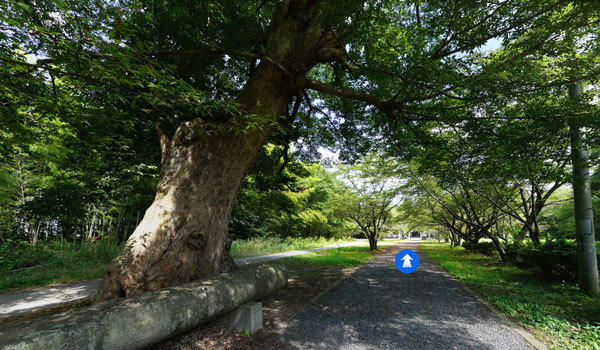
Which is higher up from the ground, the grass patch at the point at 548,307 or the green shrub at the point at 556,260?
the green shrub at the point at 556,260

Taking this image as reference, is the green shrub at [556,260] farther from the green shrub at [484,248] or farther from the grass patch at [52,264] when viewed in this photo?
the grass patch at [52,264]

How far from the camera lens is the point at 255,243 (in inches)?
631

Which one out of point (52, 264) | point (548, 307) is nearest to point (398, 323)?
point (548, 307)

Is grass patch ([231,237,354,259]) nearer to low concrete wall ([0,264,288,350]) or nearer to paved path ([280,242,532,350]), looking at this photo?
Answer: paved path ([280,242,532,350])

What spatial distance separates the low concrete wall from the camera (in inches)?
64.1

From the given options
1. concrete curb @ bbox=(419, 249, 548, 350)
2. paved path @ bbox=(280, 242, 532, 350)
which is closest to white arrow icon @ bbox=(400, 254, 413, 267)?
paved path @ bbox=(280, 242, 532, 350)

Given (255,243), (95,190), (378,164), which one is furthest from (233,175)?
(255,243)

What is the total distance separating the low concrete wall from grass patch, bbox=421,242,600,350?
4.14 meters

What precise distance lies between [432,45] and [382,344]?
5.56m

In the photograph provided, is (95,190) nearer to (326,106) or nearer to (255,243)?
(326,106)

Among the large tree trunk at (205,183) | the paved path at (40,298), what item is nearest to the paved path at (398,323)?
the large tree trunk at (205,183)

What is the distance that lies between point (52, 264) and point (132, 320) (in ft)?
29.2

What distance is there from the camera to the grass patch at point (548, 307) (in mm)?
3156

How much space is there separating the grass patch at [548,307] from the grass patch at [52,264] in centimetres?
1048
